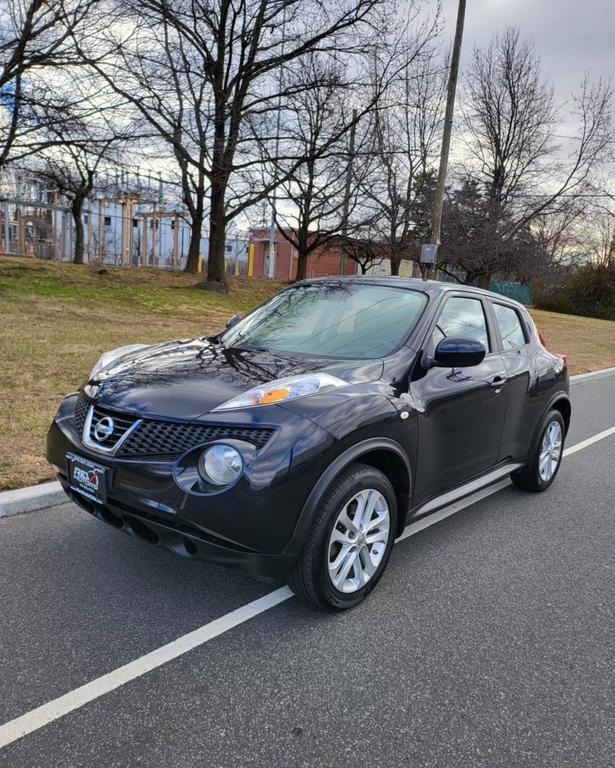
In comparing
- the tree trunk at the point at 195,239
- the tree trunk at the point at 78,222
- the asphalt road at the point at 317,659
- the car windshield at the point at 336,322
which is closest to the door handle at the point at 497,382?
the car windshield at the point at 336,322

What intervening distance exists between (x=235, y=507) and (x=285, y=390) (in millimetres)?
655

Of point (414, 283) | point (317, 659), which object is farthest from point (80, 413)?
point (414, 283)

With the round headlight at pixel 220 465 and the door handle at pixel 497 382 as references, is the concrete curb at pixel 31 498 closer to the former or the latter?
the round headlight at pixel 220 465

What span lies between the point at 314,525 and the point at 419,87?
26.8m

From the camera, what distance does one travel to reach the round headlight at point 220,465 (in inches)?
103

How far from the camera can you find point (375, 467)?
3.21m

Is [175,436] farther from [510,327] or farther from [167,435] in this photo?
[510,327]

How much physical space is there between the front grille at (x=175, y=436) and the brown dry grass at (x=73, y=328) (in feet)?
6.53

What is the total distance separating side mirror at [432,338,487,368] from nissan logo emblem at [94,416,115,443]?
190 centimetres

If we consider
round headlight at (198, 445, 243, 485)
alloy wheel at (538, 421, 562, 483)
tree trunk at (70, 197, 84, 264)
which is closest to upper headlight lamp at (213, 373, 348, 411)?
round headlight at (198, 445, 243, 485)

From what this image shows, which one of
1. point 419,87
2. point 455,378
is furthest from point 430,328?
point 419,87

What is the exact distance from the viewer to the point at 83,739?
6.99ft

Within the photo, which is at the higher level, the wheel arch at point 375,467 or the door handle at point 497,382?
the door handle at point 497,382

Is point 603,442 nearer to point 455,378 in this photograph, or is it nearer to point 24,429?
point 455,378
